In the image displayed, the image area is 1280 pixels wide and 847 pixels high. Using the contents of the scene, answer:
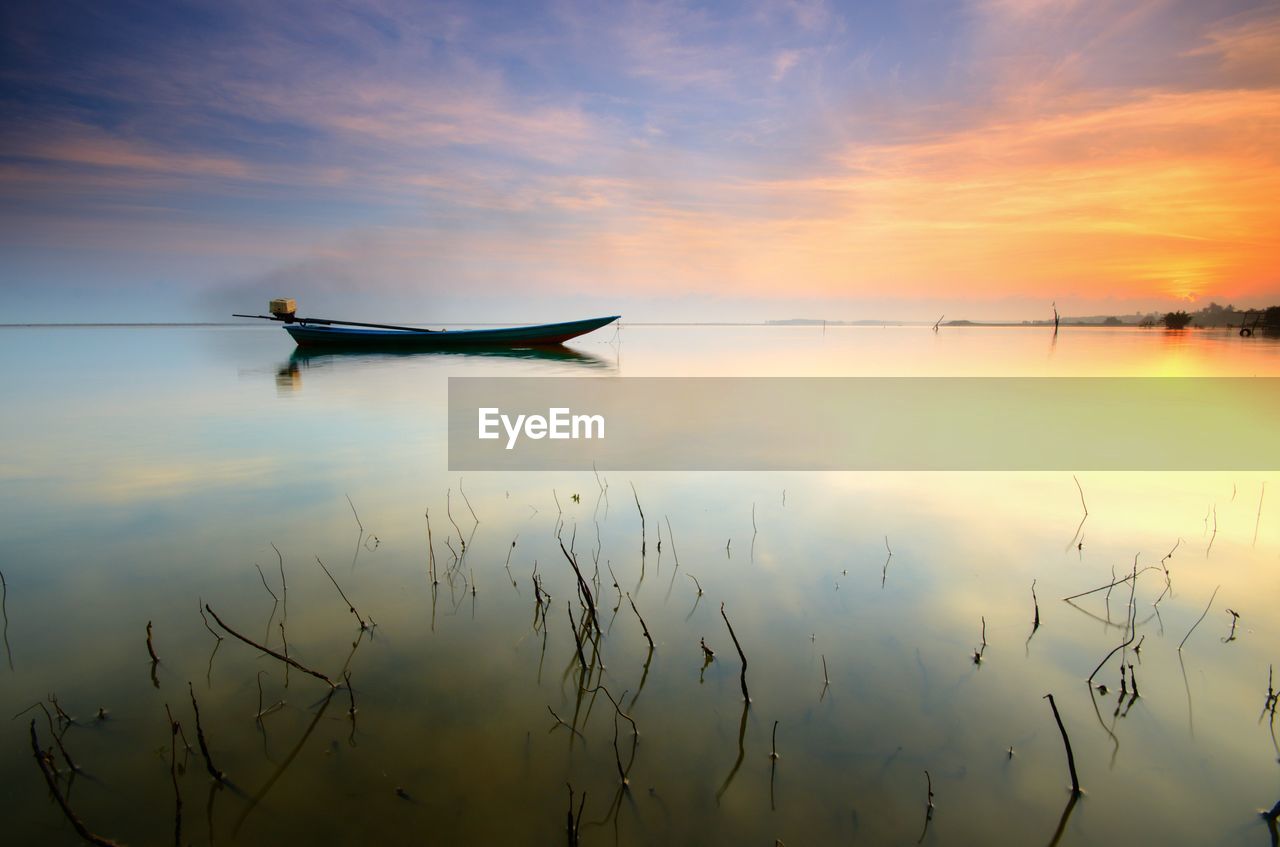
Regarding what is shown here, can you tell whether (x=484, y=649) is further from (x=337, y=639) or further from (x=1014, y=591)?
(x=1014, y=591)

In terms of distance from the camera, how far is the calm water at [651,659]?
3361 mm

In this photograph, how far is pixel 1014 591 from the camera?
5973mm

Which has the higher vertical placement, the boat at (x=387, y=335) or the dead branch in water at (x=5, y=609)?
the boat at (x=387, y=335)

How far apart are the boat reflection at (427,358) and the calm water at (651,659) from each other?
22.5m

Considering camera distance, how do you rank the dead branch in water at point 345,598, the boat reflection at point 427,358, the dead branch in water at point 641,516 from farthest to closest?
the boat reflection at point 427,358 < the dead branch in water at point 641,516 < the dead branch in water at point 345,598

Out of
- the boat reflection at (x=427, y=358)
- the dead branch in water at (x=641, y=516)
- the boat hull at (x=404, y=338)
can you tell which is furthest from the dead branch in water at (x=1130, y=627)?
the boat hull at (x=404, y=338)

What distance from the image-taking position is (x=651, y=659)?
15.6ft

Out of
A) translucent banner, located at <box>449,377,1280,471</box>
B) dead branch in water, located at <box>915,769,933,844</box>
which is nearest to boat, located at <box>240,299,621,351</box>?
translucent banner, located at <box>449,377,1280,471</box>

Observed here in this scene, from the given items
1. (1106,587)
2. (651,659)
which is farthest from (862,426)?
(651,659)

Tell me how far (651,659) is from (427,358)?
36.0 metres

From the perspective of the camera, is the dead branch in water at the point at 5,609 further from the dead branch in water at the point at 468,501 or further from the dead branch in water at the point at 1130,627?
the dead branch in water at the point at 1130,627

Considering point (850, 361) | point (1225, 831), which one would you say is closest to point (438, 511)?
point (1225, 831)

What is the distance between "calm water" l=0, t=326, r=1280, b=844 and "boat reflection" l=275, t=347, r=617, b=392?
2247 cm

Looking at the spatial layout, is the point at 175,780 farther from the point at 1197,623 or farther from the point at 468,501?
the point at 1197,623
